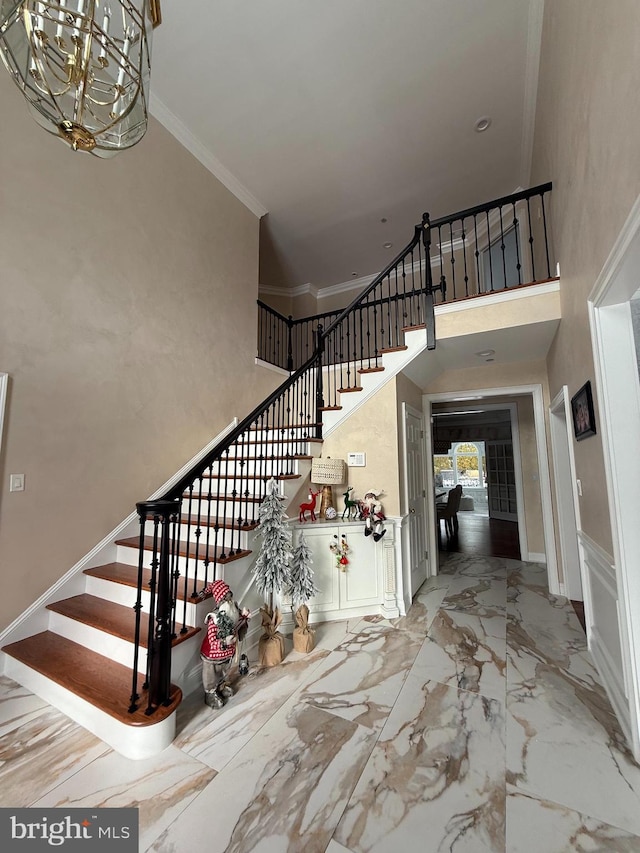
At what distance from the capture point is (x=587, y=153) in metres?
1.93

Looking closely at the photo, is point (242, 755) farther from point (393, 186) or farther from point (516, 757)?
point (393, 186)

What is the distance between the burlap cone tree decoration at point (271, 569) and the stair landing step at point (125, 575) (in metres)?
0.51

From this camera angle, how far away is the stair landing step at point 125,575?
2.36 metres

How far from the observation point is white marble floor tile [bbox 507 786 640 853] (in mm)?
1275

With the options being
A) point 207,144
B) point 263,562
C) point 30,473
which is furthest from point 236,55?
point 263,562

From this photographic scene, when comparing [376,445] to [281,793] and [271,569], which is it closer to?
[271,569]

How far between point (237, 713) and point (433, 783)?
1099mm

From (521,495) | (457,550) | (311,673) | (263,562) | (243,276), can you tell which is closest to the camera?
(311,673)

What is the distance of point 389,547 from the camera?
11.0 feet

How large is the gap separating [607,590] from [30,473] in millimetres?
3977

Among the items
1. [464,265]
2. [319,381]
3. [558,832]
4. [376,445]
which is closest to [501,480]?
[464,265]

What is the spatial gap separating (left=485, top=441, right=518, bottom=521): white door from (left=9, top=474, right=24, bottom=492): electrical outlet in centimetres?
961

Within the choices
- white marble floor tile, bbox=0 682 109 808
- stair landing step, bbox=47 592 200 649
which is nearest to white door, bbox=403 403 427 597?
stair landing step, bbox=47 592 200 649

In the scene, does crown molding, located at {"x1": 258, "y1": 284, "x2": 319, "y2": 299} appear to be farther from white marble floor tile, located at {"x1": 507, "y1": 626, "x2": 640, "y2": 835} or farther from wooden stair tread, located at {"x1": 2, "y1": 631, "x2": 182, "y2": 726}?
white marble floor tile, located at {"x1": 507, "y1": 626, "x2": 640, "y2": 835}
